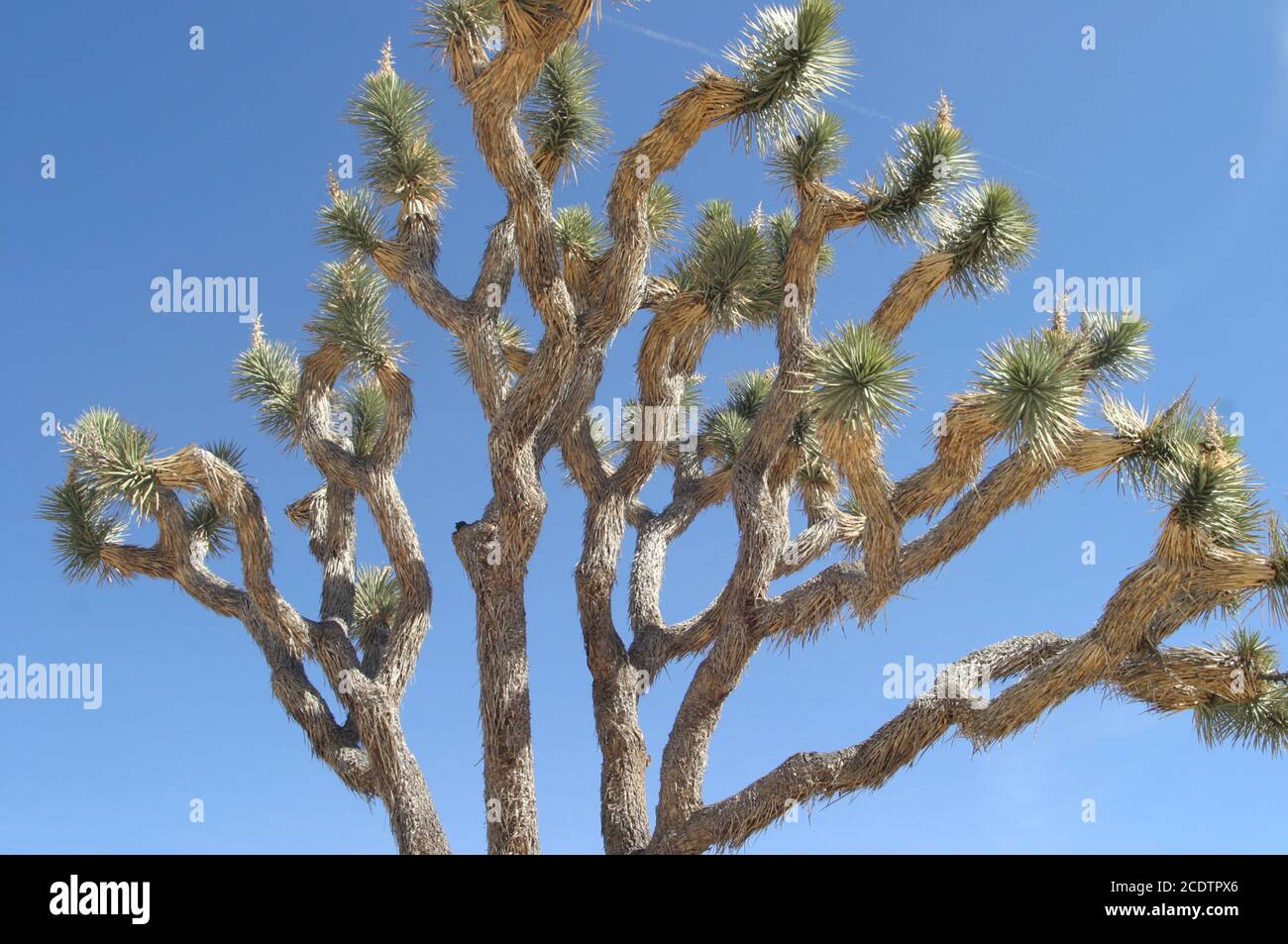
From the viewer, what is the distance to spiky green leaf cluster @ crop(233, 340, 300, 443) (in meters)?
10.4

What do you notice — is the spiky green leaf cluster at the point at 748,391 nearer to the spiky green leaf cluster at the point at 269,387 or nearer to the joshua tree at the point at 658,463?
the joshua tree at the point at 658,463

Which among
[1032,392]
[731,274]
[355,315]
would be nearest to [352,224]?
[355,315]

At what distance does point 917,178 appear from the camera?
9102mm

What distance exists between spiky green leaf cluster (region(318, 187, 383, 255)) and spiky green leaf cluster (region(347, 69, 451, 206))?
208 mm

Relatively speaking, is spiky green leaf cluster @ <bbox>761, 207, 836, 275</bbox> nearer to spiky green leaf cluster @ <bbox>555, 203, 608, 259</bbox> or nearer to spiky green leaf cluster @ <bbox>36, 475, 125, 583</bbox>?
spiky green leaf cluster @ <bbox>555, 203, 608, 259</bbox>

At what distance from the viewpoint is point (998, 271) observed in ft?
29.1

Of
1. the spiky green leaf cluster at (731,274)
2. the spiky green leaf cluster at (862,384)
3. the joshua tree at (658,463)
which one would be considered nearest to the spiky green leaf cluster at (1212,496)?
the joshua tree at (658,463)

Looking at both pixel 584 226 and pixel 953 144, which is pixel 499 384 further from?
pixel 953 144

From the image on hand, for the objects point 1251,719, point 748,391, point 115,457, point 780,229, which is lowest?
point 1251,719

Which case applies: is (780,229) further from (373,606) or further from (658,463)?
(373,606)

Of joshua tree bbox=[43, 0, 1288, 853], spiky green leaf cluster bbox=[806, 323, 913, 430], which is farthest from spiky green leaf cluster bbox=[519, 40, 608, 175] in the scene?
spiky green leaf cluster bbox=[806, 323, 913, 430]

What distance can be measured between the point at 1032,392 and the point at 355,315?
5.34 m
